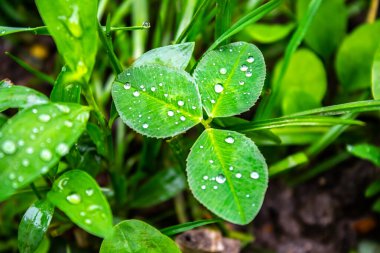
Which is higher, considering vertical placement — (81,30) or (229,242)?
(81,30)

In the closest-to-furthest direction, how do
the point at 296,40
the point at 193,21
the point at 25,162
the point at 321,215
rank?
1. the point at 25,162
2. the point at 193,21
3. the point at 296,40
4. the point at 321,215

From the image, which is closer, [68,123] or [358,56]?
[68,123]

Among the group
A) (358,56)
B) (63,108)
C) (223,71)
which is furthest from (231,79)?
(358,56)

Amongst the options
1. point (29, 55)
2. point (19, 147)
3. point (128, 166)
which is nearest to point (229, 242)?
point (128, 166)

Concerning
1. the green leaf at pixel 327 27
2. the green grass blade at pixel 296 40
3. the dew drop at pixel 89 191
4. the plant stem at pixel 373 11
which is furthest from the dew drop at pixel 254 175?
the plant stem at pixel 373 11

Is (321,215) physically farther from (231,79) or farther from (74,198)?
(74,198)

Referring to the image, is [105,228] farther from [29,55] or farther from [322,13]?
[29,55]
